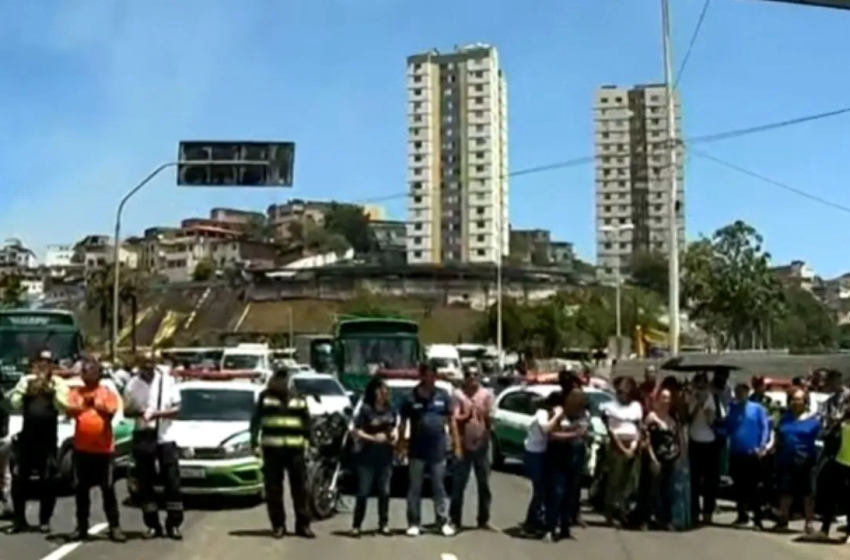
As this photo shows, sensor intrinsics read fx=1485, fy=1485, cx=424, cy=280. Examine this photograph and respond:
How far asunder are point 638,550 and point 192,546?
4519 millimetres

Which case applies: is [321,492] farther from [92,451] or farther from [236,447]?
[92,451]

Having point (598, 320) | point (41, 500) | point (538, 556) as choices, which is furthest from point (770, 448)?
point (598, 320)

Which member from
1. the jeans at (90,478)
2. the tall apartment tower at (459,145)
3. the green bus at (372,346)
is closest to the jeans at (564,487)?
the jeans at (90,478)

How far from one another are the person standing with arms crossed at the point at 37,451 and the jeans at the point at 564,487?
5.30 meters

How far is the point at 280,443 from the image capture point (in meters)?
15.6

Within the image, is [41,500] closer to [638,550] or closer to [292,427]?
[292,427]

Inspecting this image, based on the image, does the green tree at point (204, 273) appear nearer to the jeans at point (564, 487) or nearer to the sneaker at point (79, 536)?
the jeans at point (564, 487)

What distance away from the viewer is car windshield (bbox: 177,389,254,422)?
797 inches

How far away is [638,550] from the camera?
15180 mm

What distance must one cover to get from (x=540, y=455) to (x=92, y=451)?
15.9 ft

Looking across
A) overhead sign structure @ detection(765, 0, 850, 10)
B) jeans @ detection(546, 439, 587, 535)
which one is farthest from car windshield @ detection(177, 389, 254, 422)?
overhead sign structure @ detection(765, 0, 850, 10)

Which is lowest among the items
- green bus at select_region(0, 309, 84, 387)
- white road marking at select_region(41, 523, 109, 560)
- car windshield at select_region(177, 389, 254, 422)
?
white road marking at select_region(41, 523, 109, 560)

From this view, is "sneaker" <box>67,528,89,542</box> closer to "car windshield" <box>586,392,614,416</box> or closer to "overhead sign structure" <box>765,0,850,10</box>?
"overhead sign structure" <box>765,0,850,10</box>

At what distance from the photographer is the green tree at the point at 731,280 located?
70.1 metres
